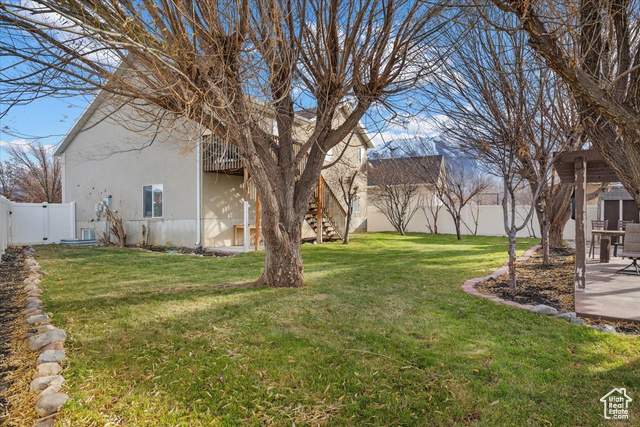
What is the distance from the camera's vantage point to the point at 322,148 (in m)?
5.74

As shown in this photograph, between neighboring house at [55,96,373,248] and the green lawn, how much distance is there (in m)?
6.49

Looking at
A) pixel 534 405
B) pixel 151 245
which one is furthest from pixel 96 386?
pixel 151 245

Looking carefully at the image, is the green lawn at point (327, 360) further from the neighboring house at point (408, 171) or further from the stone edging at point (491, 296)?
the neighboring house at point (408, 171)

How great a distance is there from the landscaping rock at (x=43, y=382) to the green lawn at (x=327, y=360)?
3.6 inches

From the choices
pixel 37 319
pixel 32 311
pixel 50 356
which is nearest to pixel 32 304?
pixel 32 311

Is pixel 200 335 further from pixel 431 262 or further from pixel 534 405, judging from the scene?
pixel 431 262

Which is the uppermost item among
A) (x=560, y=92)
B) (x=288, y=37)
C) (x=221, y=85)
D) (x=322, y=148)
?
(x=288, y=37)

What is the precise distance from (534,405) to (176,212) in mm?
12053

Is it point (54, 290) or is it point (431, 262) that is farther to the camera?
point (431, 262)

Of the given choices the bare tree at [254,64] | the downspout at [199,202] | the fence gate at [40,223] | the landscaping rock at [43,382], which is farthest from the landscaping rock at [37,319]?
the fence gate at [40,223]

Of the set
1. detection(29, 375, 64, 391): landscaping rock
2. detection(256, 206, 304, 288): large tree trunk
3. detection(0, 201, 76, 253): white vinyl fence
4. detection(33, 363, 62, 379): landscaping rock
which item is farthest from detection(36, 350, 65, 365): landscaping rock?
detection(0, 201, 76, 253): white vinyl fence

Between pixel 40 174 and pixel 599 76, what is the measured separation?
30760mm

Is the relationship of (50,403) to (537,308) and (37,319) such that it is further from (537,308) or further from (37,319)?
(537,308)

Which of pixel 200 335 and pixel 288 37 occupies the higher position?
pixel 288 37
